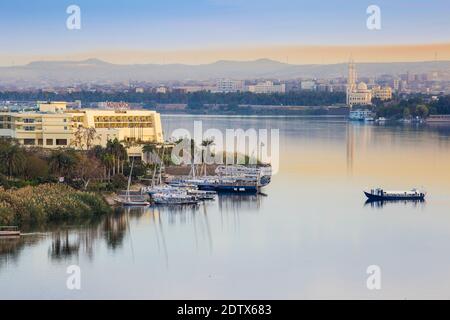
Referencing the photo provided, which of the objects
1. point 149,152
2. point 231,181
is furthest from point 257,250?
point 149,152

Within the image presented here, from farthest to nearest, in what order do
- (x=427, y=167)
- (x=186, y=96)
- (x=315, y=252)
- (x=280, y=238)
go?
(x=186, y=96) → (x=427, y=167) → (x=280, y=238) → (x=315, y=252)

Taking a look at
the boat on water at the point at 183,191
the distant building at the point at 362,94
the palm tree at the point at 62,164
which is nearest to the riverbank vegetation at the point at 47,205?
the palm tree at the point at 62,164

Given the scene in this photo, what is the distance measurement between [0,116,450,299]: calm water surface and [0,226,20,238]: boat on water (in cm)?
10

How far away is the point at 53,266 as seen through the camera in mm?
8234

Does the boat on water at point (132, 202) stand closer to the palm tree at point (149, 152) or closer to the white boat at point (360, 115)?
the palm tree at point (149, 152)

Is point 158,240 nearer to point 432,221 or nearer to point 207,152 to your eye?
point 432,221

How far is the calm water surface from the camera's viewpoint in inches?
303

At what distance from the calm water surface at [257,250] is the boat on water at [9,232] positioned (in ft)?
0.34

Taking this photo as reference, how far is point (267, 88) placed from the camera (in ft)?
165

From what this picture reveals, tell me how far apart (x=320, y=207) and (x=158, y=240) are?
2.41 meters

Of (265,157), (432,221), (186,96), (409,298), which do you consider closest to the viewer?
(409,298)

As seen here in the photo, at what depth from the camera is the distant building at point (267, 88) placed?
49.8 meters

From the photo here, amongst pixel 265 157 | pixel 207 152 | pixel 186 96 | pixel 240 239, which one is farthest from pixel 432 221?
pixel 186 96

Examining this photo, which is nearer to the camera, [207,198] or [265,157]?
[207,198]
